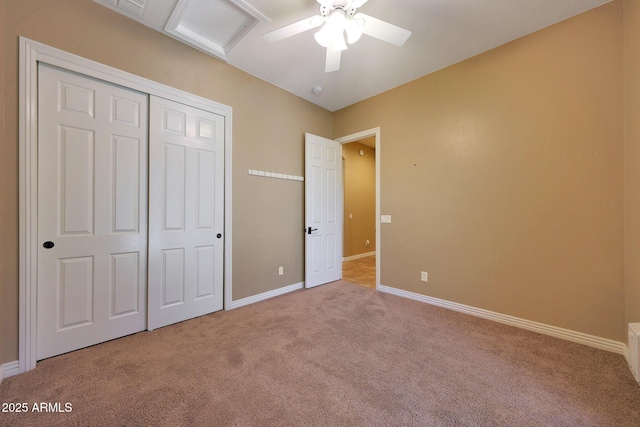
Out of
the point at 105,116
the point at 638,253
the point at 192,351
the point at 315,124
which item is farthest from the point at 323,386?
the point at 315,124

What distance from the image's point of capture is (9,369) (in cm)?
167

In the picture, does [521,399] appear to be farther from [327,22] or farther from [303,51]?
[303,51]

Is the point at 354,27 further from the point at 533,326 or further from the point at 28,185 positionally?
the point at 533,326

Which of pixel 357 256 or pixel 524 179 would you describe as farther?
pixel 357 256

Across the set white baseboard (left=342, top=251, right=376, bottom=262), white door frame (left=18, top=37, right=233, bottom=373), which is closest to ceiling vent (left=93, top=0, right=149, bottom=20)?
white door frame (left=18, top=37, right=233, bottom=373)

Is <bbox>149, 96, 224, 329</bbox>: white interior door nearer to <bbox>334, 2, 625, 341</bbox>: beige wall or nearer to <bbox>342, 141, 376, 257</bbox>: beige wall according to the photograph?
<bbox>334, 2, 625, 341</bbox>: beige wall

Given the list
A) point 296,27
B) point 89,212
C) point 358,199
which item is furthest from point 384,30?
point 358,199

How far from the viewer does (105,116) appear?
6.85ft

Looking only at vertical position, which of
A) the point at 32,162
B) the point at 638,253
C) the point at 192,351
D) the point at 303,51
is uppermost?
the point at 303,51

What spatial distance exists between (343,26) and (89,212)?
2.53 metres

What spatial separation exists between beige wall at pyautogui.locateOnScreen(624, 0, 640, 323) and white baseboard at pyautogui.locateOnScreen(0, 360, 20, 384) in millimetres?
4460

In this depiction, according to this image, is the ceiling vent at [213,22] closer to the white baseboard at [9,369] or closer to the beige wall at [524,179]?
the beige wall at [524,179]

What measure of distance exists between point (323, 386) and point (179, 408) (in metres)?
0.87

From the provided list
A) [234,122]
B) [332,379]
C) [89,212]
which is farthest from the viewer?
[234,122]
